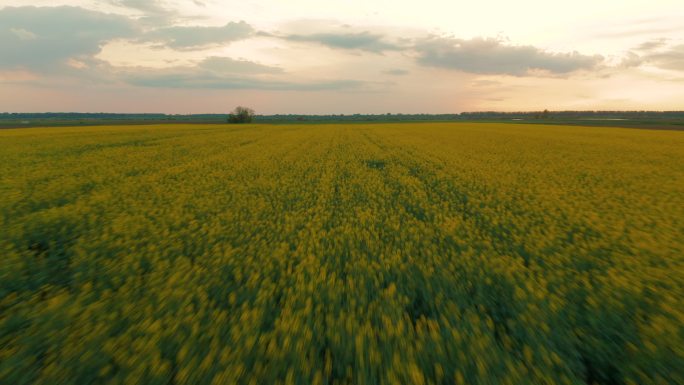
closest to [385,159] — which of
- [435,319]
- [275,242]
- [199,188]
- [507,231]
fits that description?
[199,188]

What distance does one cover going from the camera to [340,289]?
13.9 feet

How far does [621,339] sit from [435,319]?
1.87 meters

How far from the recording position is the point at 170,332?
335 cm

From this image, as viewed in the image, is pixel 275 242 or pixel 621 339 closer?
pixel 621 339

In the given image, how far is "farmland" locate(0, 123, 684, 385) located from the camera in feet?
9.73

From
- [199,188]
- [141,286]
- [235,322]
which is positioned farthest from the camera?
[199,188]

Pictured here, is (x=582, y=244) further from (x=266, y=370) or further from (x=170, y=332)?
(x=170, y=332)

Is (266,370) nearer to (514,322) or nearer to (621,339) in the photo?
(514,322)

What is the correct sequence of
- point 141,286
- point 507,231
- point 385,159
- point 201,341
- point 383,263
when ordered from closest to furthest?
1. point 201,341
2. point 141,286
3. point 383,263
4. point 507,231
5. point 385,159

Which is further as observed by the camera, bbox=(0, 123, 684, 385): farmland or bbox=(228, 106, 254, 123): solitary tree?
bbox=(228, 106, 254, 123): solitary tree

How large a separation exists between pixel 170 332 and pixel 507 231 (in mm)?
6398

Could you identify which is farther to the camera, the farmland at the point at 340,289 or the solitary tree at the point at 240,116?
the solitary tree at the point at 240,116

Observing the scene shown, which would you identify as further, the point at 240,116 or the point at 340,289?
the point at 240,116

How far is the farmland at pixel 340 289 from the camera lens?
2965 mm
